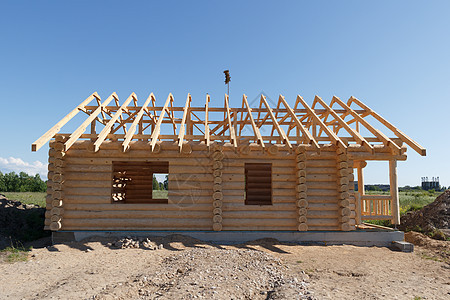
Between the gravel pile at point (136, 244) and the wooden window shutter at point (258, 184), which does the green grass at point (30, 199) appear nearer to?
the gravel pile at point (136, 244)

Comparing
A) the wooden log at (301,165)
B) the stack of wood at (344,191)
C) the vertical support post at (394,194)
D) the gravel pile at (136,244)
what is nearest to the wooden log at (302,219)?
the stack of wood at (344,191)

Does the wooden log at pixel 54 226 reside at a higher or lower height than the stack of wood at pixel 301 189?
lower

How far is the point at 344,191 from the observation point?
992 centimetres

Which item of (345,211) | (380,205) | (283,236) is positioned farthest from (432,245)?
(283,236)

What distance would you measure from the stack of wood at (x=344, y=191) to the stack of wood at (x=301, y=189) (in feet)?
4.03

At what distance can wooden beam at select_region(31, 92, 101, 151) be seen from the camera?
328 inches

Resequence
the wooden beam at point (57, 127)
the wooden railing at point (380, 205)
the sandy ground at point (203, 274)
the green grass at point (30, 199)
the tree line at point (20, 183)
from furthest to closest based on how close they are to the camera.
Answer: the tree line at point (20, 183), the green grass at point (30, 199), the wooden railing at point (380, 205), the wooden beam at point (57, 127), the sandy ground at point (203, 274)

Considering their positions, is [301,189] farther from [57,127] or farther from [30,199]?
[30,199]

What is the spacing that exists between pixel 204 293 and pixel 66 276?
134 inches

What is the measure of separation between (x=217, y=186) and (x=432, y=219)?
10243mm

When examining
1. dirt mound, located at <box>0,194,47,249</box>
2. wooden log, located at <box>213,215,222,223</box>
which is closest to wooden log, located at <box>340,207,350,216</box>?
wooden log, located at <box>213,215,222,223</box>

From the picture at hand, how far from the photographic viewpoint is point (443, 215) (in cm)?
1320

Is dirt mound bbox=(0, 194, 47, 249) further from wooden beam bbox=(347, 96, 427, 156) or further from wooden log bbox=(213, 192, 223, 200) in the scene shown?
wooden beam bbox=(347, 96, 427, 156)

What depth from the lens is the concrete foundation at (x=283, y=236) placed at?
9.48 m
